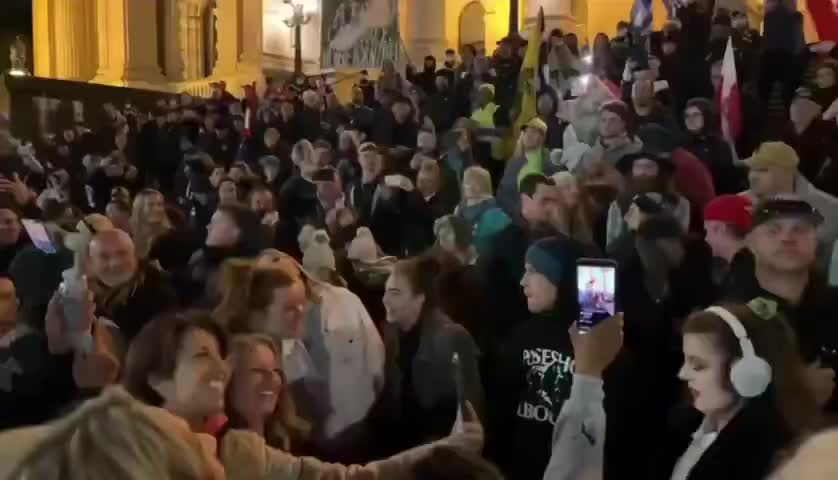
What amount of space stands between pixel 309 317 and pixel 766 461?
6.30ft

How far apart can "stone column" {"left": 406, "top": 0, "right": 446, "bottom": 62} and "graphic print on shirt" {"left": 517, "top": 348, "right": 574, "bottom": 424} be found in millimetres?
21397

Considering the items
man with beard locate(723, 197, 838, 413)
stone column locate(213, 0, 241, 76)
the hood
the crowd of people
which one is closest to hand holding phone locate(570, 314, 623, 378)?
the crowd of people

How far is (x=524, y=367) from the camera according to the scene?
396 centimetres

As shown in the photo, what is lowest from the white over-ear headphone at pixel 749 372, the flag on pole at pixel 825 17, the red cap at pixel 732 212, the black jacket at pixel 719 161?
the white over-ear headphone at pixel 749 372

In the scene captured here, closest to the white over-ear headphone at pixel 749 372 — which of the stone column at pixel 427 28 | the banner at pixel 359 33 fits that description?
the banner at pixel 359 33

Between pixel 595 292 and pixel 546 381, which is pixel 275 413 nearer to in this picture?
pixel 546 381

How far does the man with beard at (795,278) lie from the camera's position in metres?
3.60

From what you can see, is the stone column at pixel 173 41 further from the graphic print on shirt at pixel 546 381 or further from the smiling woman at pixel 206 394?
the smiling woman at pixel 206 394

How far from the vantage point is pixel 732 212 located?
14.7ft

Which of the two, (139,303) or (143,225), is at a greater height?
(143,225)

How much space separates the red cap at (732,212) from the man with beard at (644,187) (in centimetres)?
62

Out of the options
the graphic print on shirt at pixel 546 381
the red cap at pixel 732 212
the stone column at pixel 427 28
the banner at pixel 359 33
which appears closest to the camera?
Answer: the graphic print on shirt at pixel 546 381

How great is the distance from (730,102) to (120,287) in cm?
465

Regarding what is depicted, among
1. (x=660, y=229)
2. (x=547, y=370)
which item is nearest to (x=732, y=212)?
(x=660, y=229)
